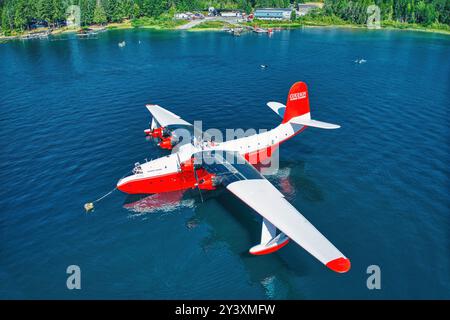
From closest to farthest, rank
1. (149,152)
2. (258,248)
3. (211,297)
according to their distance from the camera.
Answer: (211,297), (258,248), (149,152)

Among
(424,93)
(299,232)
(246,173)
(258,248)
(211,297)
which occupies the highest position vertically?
(424,93)

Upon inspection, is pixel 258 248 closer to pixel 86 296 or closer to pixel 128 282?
pixel 128 282

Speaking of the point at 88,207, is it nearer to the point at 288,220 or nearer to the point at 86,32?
the point at 288,220

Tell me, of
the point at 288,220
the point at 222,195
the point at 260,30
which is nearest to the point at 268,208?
the point at 288,220

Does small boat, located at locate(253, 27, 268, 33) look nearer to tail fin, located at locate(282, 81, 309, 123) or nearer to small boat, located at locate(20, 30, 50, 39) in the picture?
small boat, located at locate(20, 30, 50, 39)

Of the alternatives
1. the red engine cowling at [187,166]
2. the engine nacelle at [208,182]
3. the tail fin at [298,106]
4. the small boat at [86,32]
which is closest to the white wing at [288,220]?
the engine nacelle at [208,182]

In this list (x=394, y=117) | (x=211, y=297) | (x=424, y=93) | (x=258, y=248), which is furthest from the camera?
(x=424, y=93)

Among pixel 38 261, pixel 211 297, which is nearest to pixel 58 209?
pixel 38 261

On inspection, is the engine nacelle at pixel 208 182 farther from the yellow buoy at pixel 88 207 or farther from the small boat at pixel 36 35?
the small boat at pixel 36 35
